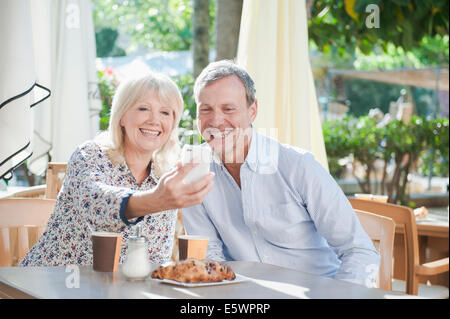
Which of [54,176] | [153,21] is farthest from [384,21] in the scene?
[153,21]

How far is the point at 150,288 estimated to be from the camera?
1.69 metres

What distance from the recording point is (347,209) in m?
2.36

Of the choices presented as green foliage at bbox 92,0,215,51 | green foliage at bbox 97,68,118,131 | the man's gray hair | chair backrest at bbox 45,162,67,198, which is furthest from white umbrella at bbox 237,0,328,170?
green foliage at bbox 92,0,215,51

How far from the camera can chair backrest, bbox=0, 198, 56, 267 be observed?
2.54 m

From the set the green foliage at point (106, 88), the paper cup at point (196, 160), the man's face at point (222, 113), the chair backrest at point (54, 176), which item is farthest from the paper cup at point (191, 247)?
the green foliage at point (106, 88)

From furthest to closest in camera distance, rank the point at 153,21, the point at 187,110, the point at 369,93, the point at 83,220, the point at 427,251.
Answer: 1. the point at 369,93
2. the point at 153,21
3. the point at 187,110
4. the point at 427,251
5. the point at 83,220

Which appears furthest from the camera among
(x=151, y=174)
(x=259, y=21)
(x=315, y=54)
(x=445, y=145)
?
(x=315, y=54)

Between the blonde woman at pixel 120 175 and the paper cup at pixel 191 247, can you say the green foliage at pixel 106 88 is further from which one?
the paper cup at pixel 191 247

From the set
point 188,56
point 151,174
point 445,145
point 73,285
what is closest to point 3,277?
point 73,285

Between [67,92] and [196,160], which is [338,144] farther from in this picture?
[196,160]

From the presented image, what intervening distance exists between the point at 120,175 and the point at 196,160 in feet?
2.56

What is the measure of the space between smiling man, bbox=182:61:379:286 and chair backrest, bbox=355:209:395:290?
0.75 ft
